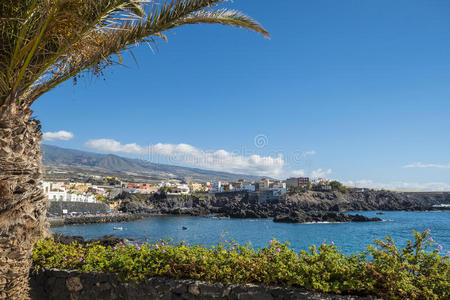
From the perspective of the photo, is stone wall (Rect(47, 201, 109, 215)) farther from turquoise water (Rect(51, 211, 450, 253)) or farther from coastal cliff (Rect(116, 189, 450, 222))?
turquoise water (Rect(51, 211, 450, 253))

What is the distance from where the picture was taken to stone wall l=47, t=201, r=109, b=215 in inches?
2204

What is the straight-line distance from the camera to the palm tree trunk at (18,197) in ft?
14.1

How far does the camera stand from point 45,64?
4.50 metres

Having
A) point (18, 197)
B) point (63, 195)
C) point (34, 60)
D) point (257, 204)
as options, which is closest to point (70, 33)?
point (34, 60)

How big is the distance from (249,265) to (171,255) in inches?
47.4

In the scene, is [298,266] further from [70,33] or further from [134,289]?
[70,33]

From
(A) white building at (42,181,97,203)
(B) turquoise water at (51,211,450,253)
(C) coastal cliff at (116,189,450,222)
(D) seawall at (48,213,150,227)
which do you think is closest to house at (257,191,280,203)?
(C) coastal cliff at (116,189,450,222)

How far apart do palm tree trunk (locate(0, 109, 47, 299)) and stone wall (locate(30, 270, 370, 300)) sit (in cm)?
47

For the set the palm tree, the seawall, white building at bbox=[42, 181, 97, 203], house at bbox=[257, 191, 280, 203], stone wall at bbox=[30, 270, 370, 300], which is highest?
the palm tree

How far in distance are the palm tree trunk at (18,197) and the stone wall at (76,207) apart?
5623 cm

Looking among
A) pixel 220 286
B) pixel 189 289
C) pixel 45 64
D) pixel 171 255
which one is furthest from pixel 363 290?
pixel 45 64

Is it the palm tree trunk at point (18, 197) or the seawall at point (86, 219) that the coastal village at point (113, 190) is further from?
the palm tree trunk at point (18, 197)

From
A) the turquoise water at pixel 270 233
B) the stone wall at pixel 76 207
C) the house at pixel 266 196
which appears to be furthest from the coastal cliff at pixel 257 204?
the turquoise water at pixel 270 233

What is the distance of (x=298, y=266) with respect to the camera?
4.19 m
